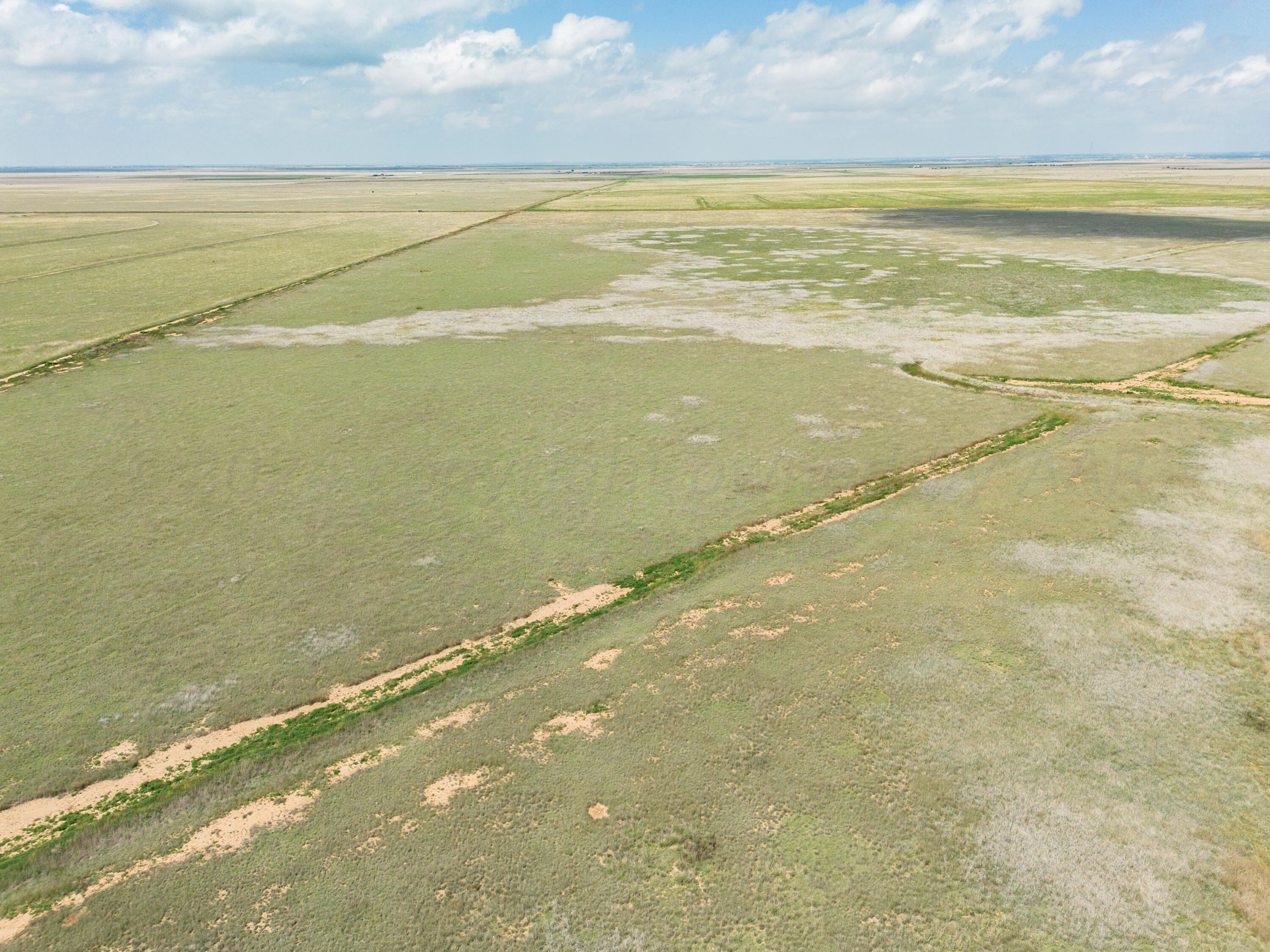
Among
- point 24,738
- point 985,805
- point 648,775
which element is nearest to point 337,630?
point 24,738

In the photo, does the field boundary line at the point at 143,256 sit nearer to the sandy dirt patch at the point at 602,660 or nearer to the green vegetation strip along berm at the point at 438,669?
the green vegetation strip along berm at the point at 438,669

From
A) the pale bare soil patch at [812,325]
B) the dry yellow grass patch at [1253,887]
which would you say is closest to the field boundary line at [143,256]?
the pale bare soil patch at [812,325]

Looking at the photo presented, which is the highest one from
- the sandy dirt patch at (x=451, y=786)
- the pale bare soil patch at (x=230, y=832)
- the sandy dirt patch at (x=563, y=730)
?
the sandy dirt patch at (x=563, y=730)

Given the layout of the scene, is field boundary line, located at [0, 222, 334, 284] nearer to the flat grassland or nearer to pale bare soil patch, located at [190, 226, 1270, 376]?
pale bare soil patch, located at [190, 226, 1270, 376]

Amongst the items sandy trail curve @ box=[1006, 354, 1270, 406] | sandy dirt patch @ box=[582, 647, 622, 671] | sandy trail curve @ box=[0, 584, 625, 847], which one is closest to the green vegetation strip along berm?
sandy trail curve @ box=[0, 584, 625, 847]

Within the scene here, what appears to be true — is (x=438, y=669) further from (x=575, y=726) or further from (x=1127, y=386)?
(x=1127, y=386)

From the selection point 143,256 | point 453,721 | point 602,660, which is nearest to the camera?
point 453,721

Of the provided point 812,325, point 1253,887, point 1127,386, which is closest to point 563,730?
point 1253,887
